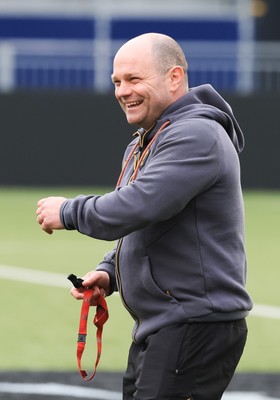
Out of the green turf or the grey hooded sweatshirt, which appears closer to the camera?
the grey hooded sweatshirt

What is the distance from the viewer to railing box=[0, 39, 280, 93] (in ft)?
73.5

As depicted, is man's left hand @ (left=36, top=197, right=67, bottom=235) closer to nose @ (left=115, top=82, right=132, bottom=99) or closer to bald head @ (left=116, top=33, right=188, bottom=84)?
nose @ (left=115, top=82, right=132, bottom=99)

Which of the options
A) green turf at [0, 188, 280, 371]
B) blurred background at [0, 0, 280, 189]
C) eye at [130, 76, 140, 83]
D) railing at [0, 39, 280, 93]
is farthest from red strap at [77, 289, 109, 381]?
railing at [0, 39, 280, 93]

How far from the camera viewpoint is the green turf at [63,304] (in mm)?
8453

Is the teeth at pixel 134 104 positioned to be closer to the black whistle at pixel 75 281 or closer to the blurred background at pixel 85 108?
the black whistle at pixel 75 281

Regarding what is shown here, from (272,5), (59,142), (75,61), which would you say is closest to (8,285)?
(59,142)

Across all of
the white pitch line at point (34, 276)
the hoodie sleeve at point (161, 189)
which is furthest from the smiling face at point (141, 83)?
the white pitch line at point (34, 276)

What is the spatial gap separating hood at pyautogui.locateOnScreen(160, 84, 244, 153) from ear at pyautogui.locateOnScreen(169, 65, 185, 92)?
2.3 inches

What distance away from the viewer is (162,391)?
180 inches

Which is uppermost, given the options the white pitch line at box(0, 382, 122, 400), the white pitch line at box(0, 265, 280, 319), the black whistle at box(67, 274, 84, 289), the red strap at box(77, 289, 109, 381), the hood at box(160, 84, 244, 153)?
the hood at box(160, 84, 244, 153)

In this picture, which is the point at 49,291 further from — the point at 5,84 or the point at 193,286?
the point at 5,84

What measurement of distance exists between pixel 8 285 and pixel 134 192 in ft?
24.4

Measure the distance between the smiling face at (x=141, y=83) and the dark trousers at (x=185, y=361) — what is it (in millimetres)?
735

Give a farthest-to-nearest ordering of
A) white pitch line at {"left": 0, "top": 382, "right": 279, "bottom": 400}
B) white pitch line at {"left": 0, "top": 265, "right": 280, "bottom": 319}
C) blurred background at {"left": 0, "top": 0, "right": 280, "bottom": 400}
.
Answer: white pitch line at {"left": 0, "top": 265, "right": 280, "bottom": 319}, blurred background at {"left": 0, "top": 0, "right": 280, "bottom": 400}, white pitch line at {"left": 0, "top": 382, "right": 279, "bottom": 400}
